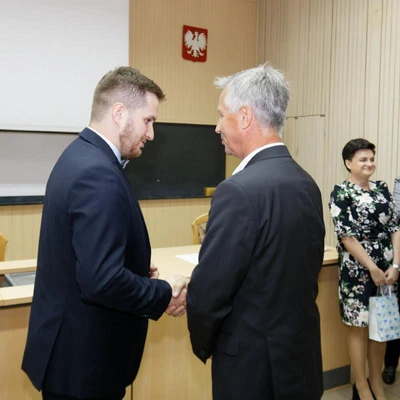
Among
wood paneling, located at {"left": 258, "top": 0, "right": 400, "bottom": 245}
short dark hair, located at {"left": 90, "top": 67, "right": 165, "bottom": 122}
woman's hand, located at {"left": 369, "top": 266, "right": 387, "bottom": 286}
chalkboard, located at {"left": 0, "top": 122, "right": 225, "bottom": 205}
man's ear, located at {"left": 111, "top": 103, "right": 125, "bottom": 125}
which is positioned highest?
wood paneling, located at {"left": 258, "top": 0, "right": 400, "bottom": 245}

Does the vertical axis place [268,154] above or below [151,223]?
above

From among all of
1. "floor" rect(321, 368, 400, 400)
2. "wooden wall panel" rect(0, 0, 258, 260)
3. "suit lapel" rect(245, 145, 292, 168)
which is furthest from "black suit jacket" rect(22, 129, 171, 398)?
"wooden wall panel" rect(0, 0, 258, 260)

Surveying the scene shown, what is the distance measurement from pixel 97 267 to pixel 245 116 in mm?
615

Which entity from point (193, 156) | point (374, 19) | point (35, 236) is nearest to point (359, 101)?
point (374, 19)

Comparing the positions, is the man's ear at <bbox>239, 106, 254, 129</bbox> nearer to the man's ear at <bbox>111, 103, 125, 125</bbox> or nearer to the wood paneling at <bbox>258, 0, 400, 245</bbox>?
the man's ear at <bbox>111, 103, 125, 125</bbox>

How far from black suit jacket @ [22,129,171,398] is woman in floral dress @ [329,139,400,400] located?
1.62 m

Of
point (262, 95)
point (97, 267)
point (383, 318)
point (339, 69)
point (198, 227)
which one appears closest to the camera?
point (97, 267)

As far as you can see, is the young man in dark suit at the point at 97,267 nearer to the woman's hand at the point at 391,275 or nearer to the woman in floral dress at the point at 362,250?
the woman in floral dress at the point at 362,250

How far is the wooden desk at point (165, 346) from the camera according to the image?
197 cm

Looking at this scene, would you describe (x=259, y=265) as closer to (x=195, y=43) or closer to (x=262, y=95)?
(x=262, y=95)

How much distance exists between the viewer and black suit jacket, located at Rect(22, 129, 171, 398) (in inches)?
48.5

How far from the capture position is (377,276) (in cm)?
266

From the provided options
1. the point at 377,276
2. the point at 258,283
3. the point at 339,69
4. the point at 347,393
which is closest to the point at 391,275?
the point at 377,276

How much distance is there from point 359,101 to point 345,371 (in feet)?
8.29
